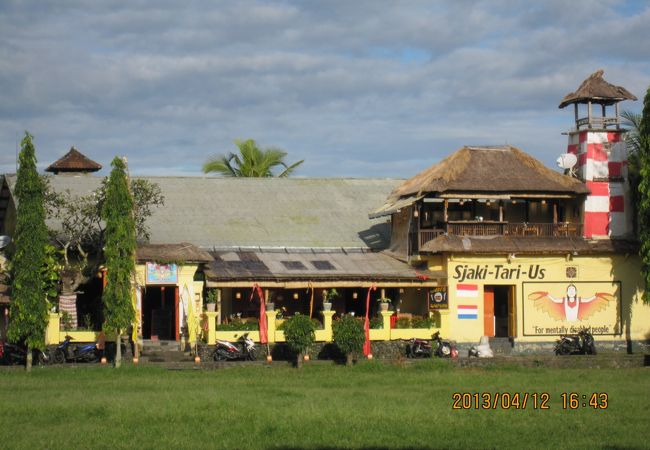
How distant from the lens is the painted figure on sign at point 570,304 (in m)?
32.1

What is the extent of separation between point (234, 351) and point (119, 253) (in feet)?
13.7

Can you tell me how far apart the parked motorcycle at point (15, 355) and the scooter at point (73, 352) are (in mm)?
326

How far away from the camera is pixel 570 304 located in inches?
1271

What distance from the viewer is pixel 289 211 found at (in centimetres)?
3575

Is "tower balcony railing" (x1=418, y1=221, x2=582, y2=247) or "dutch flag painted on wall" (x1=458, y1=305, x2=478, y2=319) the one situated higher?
"tower balcony railing" (x1=418, y1=221, x2=582, y2=247)

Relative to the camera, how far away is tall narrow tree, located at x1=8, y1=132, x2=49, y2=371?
25891 millimetres

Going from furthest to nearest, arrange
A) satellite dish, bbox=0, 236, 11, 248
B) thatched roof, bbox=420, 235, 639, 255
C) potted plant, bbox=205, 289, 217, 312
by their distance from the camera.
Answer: thatched roof, bbox=420, 235, 639, 255 → satellite dish, bbox=0, 236, 11, 248 → potted plant, bbox=205, 289, 217, 312

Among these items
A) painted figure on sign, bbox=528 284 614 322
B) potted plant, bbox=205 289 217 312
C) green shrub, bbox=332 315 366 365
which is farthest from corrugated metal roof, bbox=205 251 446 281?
painted figure on sign, bbox=528 284 614 322

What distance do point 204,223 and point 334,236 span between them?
168 inches

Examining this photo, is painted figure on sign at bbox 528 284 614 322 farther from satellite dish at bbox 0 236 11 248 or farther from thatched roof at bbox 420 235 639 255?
satellite dish at bbox 0 236 11 248

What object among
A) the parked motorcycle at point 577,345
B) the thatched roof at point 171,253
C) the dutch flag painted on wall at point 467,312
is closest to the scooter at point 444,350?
the dutch flag painted on wall at point 467,312

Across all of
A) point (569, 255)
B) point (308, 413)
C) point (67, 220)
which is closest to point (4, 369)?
point (67, 220)

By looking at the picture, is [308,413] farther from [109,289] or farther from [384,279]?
[384,279]

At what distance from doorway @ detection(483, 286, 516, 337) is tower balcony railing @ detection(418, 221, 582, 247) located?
180cm
